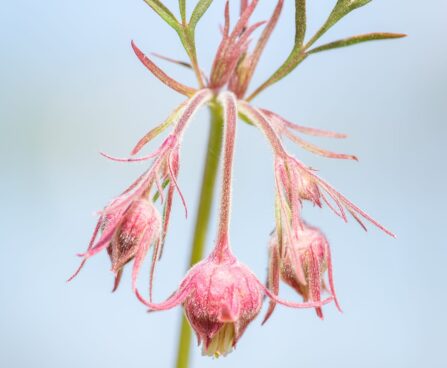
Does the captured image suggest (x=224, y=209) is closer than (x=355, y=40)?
Yes

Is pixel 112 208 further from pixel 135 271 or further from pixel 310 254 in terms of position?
pixel 310 254

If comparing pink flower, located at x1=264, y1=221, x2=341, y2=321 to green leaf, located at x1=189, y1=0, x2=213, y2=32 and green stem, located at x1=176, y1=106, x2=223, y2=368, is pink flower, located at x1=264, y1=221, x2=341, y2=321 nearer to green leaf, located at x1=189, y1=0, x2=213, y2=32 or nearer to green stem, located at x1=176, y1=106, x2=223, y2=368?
green stem, located at x1=176, y1=106, x2=223, y2=368

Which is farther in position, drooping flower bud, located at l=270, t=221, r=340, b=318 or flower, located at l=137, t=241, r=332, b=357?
drooping flower bud, located at l=270, t=221, r=340, b=318

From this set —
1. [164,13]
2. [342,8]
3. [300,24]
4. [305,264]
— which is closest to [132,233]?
[305,264]

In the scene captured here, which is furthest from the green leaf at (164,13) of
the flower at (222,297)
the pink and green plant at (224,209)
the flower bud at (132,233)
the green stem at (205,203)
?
the flower bud at (132,233)

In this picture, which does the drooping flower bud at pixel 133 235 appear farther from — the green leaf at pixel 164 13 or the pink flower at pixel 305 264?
the green leaf at pixel 164 13

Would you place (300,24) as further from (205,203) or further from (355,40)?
(205,203)

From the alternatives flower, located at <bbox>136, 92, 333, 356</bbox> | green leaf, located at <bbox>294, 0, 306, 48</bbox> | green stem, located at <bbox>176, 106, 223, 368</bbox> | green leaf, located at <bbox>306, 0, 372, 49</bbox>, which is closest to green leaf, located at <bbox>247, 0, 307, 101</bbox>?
green leaf, located at <bbox>294, 0, 306, 48</bbox>
